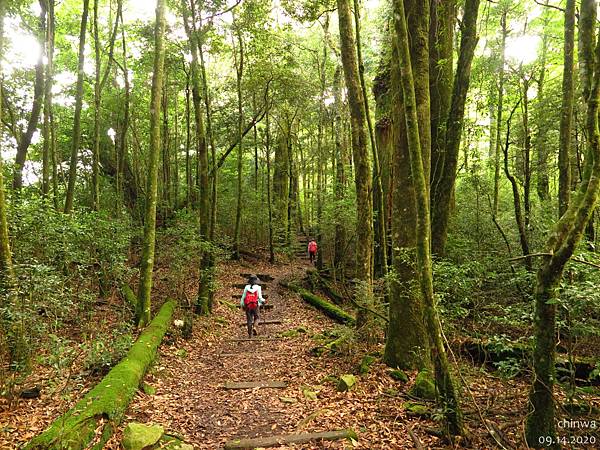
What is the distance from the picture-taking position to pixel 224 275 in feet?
60.1

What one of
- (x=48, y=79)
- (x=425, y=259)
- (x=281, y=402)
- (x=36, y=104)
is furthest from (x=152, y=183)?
(x=425, y=259)

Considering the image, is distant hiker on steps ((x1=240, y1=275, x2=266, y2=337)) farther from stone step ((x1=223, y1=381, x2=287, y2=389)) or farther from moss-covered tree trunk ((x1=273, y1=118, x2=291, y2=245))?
moss-covered tree trunk ((x1=273, y1=118, x2=291, y2=245))

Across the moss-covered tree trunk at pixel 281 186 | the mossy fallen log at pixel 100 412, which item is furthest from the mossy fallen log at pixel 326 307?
the moss-covered tree trunk at pixel 281 186

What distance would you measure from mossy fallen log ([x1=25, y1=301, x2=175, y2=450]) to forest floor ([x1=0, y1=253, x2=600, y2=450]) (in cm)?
22

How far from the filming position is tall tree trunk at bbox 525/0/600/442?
141 inches

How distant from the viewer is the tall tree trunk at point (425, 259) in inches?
172

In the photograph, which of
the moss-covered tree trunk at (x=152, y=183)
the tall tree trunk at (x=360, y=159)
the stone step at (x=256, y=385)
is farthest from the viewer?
the tall tree trunk at (x=360, y=159)

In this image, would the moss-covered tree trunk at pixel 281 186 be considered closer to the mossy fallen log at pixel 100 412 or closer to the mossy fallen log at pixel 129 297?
the mossy fallen log at pixel 129 297

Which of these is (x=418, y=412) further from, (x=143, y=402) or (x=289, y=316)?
(x=289, y=316)

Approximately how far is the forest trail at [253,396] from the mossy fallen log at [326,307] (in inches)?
45.9

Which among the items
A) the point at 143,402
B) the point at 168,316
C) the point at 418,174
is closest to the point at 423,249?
the point at 418,174

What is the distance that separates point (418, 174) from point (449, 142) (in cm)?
562

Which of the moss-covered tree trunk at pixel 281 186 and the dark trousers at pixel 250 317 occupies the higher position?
the moss-covered tree trunk at pixel 281 186

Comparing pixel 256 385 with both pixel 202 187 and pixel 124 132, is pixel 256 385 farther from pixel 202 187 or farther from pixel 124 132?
pixel 124 132
